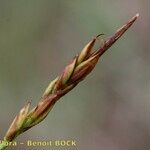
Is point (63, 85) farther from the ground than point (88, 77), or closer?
closer

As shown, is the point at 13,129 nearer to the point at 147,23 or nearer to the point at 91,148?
the point at 91,148

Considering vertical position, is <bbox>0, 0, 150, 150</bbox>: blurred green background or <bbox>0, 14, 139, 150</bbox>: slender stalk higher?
<bbox>0, 0, 150, 150</bbox>: blurred green background

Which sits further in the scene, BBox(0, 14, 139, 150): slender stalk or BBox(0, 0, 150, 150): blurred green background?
BBox(0, 0, 150, 150): blurred green background

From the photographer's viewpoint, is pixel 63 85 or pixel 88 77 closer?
pixel 63 85

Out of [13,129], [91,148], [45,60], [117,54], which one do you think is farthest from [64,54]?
[13,129]
